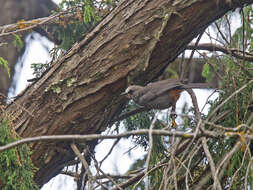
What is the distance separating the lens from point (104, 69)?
2.96 metres

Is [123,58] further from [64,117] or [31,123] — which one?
[31,123]

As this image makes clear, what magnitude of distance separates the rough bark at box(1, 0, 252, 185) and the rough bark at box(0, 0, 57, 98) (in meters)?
2.73

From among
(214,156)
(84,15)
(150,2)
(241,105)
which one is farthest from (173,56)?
(84,15)

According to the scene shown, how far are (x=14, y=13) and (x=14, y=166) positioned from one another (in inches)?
138

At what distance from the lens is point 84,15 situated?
3596 millimetres

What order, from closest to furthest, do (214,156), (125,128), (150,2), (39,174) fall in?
(214,156)
(150,2)
(39,174)
(125,128)

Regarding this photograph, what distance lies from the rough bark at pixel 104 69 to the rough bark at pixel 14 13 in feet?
8.97

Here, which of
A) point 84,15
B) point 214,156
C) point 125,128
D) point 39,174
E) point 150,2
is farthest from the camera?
point 125,128

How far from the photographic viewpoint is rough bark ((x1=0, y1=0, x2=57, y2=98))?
5633 millimetres

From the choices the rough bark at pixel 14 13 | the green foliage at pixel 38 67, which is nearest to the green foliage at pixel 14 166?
the green foliage at pixel 38 67

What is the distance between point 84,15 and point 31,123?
1.18 metres

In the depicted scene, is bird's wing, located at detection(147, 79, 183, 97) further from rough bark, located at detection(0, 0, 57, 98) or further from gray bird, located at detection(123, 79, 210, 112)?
rough bark, located at detection(0, 0, 57, 98)

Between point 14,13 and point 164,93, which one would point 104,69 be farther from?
point 14,13

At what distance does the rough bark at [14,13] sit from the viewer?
5.63 metres
